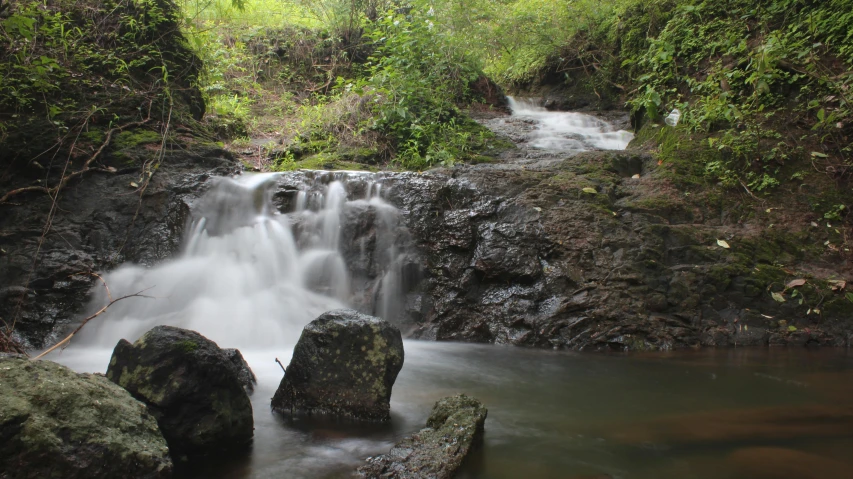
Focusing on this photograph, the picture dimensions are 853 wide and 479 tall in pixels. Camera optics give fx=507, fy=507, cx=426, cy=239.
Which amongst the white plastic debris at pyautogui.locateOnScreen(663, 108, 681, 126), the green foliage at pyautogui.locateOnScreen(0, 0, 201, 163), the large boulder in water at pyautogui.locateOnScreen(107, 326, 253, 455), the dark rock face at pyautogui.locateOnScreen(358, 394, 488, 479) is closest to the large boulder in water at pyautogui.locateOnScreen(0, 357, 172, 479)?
the large boulder in water at pyautogui.locateOnScreen(107, 326, 253, 455)

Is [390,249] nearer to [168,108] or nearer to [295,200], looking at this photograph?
[295,200]

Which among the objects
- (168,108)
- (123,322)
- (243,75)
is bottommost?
(123,322)

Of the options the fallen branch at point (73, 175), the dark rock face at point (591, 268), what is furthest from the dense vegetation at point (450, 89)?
the dark rock face at point (591, 268)

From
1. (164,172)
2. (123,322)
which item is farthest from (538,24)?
(123,322)

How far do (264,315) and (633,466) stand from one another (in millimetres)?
3909

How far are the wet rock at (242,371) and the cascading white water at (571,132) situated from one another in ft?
24.2

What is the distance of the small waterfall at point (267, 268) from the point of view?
199 inches

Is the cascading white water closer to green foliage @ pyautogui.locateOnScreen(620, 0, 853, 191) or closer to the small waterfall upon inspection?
green foliage @ pyautogui.locateOnScreen(620, 0, 853, 191)

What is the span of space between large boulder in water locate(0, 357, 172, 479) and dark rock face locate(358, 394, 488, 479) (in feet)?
3.15

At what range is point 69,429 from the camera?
6.30 feet

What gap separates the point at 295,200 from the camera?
6703 mm

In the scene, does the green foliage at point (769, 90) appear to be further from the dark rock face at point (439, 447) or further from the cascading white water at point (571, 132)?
the dark rock face at point (439, 447)

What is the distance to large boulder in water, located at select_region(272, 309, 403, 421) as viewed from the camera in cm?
312

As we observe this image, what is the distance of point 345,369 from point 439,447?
88 cm
